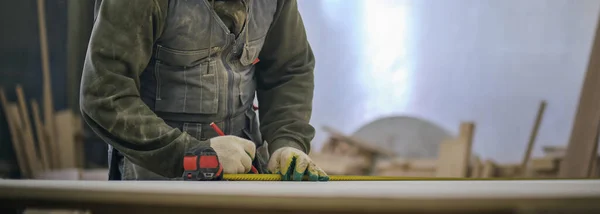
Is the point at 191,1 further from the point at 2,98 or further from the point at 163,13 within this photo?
the point at 2,98

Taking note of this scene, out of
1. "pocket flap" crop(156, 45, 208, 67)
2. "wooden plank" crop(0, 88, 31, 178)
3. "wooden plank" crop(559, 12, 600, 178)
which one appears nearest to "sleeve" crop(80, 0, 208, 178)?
"pocket flap" crop(156, 45, 208, 67)

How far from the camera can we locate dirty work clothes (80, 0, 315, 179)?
1.71m

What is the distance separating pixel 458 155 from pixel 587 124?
1835 mm

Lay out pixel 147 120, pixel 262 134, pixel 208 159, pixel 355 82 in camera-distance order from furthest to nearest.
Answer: pixel 355 82
pixel 262 134
pixel 147 120
pixel 208 159

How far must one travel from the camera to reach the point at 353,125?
20.9 feet

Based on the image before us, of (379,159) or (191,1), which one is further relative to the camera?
(379,159)

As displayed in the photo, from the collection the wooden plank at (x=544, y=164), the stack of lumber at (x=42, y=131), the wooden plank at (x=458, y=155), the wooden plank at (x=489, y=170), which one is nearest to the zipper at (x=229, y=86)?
the wooden plank at (x=458, y=155)

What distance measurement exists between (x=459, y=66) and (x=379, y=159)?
117 cm

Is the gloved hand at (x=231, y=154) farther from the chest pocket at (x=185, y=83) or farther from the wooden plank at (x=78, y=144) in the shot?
the wooden plank at (x=78, y=144)

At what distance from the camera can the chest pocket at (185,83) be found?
1.88 metres

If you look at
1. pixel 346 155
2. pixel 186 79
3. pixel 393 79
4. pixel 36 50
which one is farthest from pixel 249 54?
pixel 36 50

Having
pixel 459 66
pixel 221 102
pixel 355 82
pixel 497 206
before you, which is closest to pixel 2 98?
pixel 355 82

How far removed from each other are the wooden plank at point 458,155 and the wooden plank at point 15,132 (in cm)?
340

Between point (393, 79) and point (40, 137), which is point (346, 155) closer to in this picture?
point (393, 79)
